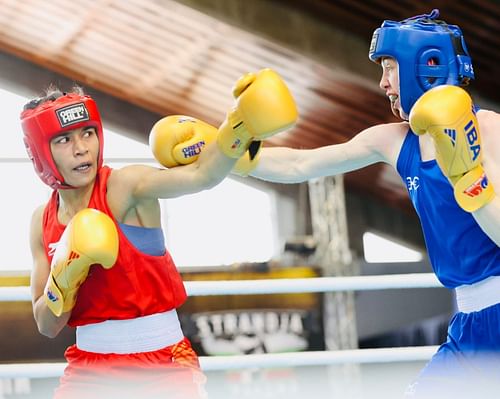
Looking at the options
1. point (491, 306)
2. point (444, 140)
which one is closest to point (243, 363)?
point (491, 306)

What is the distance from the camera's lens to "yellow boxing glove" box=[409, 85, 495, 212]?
5.57ft

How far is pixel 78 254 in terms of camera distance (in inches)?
74.4

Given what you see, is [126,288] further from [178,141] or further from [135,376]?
[178,141]

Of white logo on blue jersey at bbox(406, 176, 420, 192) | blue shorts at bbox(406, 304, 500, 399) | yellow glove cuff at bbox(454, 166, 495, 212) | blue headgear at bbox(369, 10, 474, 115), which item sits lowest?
blue shorts at bbox(406, 304, 500, 399)

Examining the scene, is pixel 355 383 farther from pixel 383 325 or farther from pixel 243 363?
pixel 243 363

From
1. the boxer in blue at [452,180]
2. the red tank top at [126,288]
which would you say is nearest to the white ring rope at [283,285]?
the red tank top at [126,288]

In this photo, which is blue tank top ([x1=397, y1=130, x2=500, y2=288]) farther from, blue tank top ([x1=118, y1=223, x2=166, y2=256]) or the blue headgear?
blue tank top ([x1=118, y1=223, x2=166, y2=256])

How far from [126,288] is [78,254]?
0.15 meters

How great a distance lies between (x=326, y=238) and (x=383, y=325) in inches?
44.6

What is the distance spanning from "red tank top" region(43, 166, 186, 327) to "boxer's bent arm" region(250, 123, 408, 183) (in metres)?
0.35

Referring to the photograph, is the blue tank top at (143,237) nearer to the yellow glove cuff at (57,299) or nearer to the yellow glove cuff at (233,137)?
the yellow glove cuff at (57,299)

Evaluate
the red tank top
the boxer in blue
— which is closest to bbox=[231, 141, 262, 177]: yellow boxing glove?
the boxer in blue

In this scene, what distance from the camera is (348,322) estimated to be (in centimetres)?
788

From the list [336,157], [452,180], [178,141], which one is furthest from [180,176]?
[452,180]
